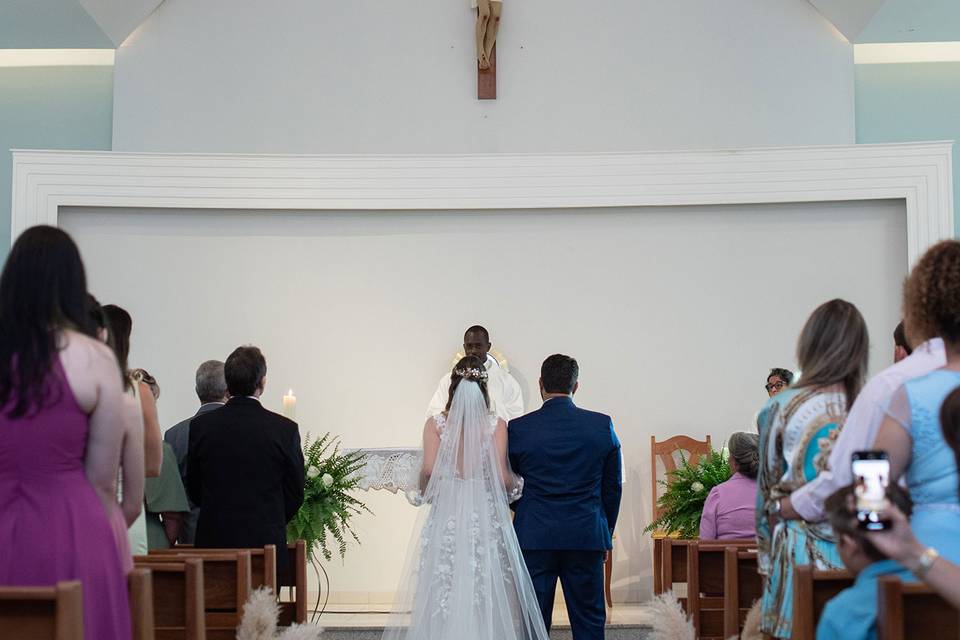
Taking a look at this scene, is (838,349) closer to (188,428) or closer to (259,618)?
(259,618)

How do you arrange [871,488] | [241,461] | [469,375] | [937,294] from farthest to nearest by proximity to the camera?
1. [469,375]
2. [241,461]
3. [937,294]
4. [871,488]

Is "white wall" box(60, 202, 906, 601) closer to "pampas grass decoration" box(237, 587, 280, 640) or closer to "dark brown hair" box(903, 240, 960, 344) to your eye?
"pampas grass decoration" box(237, 587, 280, 640)

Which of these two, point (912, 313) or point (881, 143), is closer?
point (912, 313)

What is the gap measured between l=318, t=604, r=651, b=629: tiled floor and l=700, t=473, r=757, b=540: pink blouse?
6.57ft

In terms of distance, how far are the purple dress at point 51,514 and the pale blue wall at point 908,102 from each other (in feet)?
26.5

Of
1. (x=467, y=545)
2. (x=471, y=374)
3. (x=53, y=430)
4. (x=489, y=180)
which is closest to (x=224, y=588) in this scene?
(x=53, y=430)

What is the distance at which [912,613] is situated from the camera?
236 centimetres

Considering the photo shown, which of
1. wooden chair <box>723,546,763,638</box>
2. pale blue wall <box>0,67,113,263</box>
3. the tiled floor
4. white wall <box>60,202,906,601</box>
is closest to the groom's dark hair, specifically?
wooden chair <box>723,546,763,638</box>

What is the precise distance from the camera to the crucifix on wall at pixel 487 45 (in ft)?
30.4

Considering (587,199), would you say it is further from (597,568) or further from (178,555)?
(178,555)

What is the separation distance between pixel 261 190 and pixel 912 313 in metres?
7.16

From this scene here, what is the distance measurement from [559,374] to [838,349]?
217 cm

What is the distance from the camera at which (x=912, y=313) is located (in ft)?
8.58

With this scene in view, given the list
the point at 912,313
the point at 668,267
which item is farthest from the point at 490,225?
the point at 912,313
